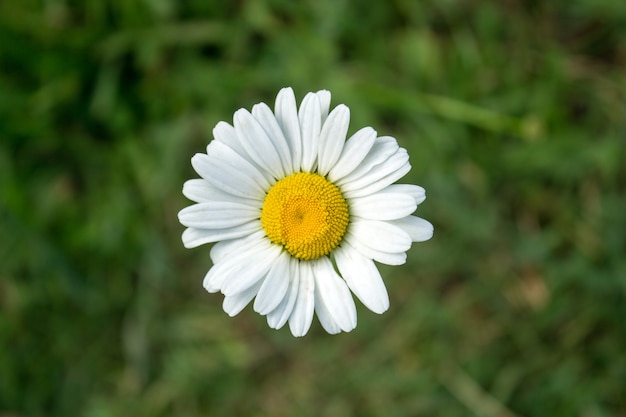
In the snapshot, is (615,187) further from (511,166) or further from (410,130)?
(410,130)

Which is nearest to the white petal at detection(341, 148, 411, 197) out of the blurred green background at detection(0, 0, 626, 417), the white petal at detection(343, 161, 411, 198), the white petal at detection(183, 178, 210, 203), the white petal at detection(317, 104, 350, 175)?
the white petal at detection(343, 161, 411, 198)

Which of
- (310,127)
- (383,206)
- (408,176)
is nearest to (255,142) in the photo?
(310,127)

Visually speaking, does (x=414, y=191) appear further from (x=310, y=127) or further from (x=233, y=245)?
(x=233, y=245)

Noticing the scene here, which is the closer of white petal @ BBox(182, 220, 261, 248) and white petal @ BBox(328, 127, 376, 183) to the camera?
white petal @ BBox(328, 127, 376, 183)

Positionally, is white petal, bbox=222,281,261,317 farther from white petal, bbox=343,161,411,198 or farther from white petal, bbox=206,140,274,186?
white petal, bbox=343,161,411,198

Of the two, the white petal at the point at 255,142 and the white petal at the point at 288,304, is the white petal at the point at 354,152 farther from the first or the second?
the white petal at the point at 288,304
